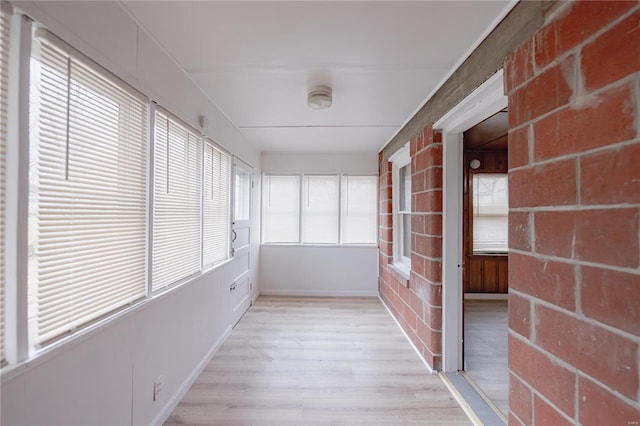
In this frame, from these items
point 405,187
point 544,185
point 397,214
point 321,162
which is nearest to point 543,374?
point 544,185

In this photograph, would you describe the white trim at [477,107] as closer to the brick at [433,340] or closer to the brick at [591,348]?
the brick at [591,348]

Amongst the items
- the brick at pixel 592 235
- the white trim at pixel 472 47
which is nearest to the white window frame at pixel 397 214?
the white trim at pixel 472 47

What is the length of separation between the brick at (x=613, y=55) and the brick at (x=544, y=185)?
29 cm

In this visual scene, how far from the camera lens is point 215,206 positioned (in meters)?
2.83

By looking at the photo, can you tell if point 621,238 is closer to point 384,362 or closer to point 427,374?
point 427,374

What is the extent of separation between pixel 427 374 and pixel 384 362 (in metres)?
0.39

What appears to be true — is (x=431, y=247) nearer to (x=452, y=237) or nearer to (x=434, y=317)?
(x=452, y=237)

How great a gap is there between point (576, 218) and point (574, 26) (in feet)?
2.37

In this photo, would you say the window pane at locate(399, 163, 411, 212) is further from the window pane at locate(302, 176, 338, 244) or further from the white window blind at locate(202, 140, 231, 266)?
the white window blind at locate(202, 140, 231, 266)

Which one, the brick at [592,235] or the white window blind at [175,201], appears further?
the white window blind at [175,201]

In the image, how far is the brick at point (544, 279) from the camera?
105 centimetres

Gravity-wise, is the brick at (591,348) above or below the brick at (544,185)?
below

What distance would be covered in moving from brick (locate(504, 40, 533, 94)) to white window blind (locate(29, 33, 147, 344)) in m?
2.01

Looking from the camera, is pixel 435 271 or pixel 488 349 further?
pixel 488 349
